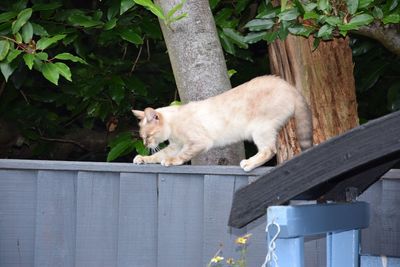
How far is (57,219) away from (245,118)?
1.08 metres

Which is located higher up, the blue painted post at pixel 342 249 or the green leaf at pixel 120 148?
the green leaf at pixel 120 148

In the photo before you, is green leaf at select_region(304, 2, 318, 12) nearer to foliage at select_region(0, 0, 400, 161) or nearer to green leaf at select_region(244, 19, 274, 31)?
foliage at select_region(0, 0, 400, 161)

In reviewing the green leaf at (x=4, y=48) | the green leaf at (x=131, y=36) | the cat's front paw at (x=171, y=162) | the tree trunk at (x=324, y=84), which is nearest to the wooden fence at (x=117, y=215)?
the cat's front paw at (x=171, y=162)

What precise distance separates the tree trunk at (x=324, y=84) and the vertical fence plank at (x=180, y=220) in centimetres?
90

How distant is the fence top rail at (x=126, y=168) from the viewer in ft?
12.5

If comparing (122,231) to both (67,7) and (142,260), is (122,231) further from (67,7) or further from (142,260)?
(67,7)

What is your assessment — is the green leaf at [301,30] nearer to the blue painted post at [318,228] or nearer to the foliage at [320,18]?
the foliage at [320,18]

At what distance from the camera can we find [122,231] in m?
3.99

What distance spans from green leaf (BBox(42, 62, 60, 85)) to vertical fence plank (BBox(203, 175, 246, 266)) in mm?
1080

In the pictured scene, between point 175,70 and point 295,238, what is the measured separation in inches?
93.5

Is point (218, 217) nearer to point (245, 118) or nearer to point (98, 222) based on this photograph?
point (98, 222)

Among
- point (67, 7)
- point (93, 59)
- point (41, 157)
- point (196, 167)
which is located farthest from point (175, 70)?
point (41, 157)

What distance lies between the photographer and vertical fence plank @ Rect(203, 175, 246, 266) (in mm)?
3787

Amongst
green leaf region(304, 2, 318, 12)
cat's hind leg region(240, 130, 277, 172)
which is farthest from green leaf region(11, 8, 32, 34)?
green leaf region(304, 2, 318, 12)
